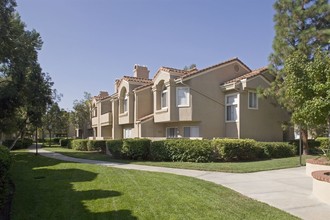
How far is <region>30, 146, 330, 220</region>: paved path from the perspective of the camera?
7479mm

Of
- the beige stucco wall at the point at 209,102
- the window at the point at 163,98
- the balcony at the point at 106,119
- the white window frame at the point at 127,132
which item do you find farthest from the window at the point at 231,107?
the balcony at the point at 106,119

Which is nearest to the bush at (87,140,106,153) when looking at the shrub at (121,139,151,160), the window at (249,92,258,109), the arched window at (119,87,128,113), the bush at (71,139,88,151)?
the bush at (71,139,88,151)

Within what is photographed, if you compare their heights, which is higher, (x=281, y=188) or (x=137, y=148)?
(x=137, y=148)

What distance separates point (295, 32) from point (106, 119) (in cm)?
2419

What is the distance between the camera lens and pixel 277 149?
20328 millimetres

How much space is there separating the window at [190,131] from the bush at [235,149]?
533 centimetres

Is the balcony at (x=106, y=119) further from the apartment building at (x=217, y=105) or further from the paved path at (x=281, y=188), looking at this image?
the paved path at (x=281, y=188)

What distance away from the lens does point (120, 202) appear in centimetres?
809

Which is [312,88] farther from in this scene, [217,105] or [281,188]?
[217,105]

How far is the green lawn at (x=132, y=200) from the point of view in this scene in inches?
277

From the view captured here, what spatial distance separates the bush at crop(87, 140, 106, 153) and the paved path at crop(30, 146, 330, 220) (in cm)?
A: 1724

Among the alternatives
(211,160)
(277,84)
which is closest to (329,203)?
(211,160)

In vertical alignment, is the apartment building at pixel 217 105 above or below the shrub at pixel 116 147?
above

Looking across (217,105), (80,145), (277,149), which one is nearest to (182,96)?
(217,105)
